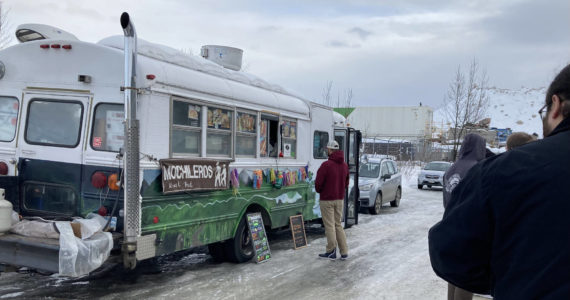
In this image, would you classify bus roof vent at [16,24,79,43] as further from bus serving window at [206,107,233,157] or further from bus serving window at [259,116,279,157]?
bus serving window at [259,116,279,157]

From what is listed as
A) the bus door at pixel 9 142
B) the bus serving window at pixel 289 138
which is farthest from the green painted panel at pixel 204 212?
the bus door at pixel 9 142

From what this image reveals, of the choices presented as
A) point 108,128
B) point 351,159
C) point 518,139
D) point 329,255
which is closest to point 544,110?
point 518,139

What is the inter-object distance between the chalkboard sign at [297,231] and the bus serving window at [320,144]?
1.50 meters

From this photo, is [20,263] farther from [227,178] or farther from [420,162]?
[420,162]

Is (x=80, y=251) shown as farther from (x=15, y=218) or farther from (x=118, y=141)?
(x=118, y=141)

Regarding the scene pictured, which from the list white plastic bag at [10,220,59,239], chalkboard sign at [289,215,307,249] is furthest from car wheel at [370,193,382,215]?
white plastic bag at [10,220,59,239]

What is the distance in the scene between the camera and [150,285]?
5953 mm

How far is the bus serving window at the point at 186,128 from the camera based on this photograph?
5.84m

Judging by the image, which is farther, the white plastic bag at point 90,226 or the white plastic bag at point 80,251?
the white plastic bag at point 90,226

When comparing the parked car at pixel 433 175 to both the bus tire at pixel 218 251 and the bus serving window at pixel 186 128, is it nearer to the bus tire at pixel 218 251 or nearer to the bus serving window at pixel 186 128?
the bus tire at pixel 218 251

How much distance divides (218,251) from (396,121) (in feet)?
137

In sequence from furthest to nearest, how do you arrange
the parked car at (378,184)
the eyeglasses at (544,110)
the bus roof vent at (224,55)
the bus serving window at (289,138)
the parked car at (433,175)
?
the parked car at (433,175) → the parked car at (378,184) → the bus serving window at (289,138) → the bus roof vent at (224,55) → the eyeglasses at (544,110)

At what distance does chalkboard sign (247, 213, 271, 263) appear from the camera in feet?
23.7

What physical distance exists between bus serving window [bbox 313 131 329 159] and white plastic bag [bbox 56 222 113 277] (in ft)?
17.4
